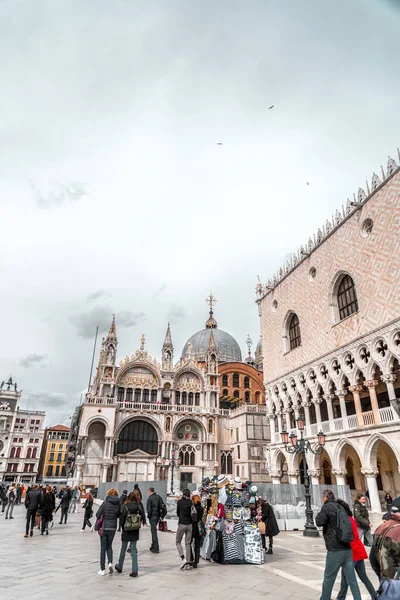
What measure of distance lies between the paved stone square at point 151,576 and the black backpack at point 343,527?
1.55 m

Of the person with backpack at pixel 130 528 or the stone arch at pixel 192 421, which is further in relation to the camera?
the stone arch at pixel 192 421

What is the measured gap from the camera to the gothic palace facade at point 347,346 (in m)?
18.9

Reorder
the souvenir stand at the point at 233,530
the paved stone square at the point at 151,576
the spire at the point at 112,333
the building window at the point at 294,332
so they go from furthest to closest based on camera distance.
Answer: the spire at the point at 112,333 < the building window at the point at 294,332 < the souvenir stand at the point at 233,530 < the paved stone square at the point at 151,576

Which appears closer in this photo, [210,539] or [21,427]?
[210,539]

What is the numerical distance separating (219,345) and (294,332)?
88.6 feet

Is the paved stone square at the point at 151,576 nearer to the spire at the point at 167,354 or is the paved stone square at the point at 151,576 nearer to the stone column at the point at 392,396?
the stone column at the point at 392,396

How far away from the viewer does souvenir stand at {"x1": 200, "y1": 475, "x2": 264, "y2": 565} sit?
8.22 meters

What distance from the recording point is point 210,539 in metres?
8.60

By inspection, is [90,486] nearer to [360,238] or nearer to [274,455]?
[274,455]

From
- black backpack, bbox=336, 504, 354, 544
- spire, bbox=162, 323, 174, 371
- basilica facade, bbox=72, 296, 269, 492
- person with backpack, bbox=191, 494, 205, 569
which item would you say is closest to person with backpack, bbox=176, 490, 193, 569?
person with backpack, bbox=191, 494, 205, 569

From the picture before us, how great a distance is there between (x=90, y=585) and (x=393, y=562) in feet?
16.7

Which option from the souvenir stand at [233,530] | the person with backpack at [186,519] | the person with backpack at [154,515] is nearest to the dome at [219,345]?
the person with backpack at [154,515]

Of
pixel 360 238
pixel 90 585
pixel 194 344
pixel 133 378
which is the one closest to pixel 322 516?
pixel 90 585

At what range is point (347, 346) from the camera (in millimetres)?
21266
